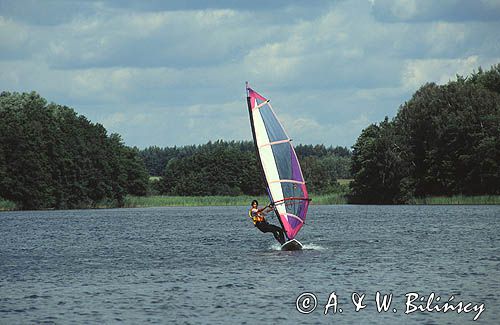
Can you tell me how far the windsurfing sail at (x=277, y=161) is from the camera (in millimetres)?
36344

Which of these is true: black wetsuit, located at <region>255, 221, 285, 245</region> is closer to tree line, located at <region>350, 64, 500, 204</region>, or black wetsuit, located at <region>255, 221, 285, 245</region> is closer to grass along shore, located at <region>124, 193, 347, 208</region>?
tree line, located at <region>350, 64, 500, 204</region>

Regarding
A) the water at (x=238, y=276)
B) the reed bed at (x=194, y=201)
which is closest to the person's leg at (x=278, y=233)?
the water at (x=238, y=276)

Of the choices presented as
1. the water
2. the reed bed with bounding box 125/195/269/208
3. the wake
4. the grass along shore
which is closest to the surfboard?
the water

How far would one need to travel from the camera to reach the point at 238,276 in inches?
1246

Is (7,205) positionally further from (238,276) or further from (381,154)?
(238,276)

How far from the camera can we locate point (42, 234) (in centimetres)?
5853

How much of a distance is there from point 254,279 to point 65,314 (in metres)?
7.99

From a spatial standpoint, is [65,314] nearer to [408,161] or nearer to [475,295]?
[475,295]

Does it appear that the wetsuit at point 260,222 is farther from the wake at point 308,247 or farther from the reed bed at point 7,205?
the reed bed at point 7,205

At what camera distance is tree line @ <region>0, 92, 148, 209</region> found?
110 meters

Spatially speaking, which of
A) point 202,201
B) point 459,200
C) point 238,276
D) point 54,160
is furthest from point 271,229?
point 202,201

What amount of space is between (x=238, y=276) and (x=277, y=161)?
6591mm

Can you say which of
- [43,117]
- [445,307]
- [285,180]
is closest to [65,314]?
[445,307]

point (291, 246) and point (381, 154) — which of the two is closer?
point (291, 246)
